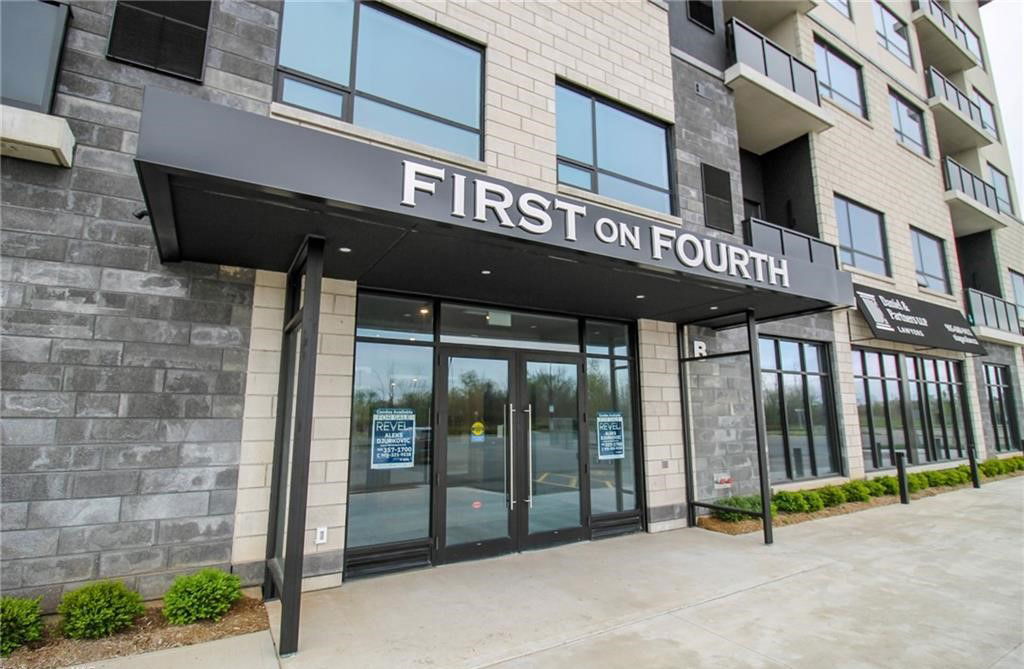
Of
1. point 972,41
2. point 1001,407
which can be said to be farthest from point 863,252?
point 972,41

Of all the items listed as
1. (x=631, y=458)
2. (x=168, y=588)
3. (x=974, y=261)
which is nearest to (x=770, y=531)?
(x=631, y=458)

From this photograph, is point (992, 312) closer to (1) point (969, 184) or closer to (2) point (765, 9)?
(1) point (969, 184)

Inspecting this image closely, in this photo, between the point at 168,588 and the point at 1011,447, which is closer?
the point at 168,588

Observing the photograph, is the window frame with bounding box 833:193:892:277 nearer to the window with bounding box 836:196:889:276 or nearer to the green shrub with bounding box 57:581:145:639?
the window with bounding box 836:196:889:276

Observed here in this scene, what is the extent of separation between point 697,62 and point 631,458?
7545 millimetres

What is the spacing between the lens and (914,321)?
40.3ft

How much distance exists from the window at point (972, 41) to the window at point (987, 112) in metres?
1.45

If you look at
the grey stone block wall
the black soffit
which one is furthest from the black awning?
the grey stone block wall

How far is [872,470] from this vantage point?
11.4 metres

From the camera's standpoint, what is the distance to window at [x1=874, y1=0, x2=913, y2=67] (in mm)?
14785

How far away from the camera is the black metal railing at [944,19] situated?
1617 centimetres

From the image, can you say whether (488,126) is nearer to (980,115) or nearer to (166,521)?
(166,521)

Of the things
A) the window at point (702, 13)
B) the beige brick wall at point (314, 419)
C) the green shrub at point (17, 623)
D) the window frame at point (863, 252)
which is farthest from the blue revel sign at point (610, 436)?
the window at point (702, 13)

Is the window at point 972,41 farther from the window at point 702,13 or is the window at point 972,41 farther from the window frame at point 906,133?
the window at point 702,13
